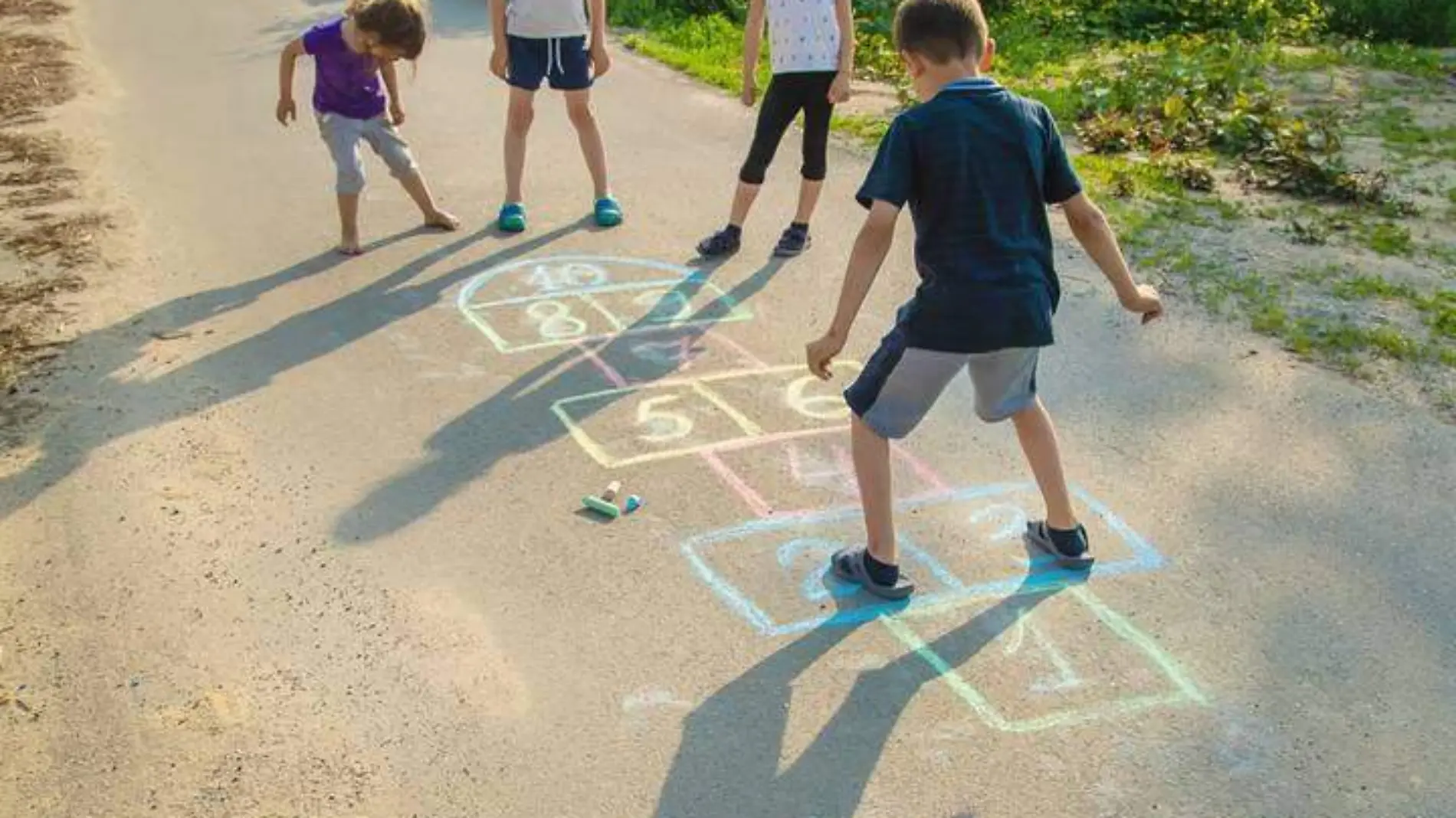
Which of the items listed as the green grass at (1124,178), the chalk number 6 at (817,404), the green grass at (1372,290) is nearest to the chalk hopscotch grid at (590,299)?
the chalk number 6 at (817,404)

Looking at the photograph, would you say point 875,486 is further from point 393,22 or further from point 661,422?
point 393,22

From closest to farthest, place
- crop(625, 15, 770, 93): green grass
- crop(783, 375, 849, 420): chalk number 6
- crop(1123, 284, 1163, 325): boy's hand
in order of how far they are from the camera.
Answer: crop(1123, 284, 1163, 325): boy's hand
crop(783, 375, 849, 420): chalk number 6
crop(625, 15, 770, 93): green grass

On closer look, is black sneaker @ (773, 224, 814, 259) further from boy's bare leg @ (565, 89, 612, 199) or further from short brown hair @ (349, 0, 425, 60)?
short brown hair @ (349, 0, 425, 60)

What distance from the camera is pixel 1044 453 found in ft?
11.8

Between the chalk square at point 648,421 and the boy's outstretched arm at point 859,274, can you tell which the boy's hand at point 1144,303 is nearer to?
the boy's outstretched arm at point 859,274

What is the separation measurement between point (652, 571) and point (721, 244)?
2710 mm

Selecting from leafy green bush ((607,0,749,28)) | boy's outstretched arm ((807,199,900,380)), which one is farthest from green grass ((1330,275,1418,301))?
leafy green bush ((607,0,749,28))

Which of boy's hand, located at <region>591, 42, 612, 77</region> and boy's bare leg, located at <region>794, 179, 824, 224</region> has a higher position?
boy's hand, located at <region>591, 42, 612, 77</region>

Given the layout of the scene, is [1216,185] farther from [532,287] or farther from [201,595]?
[201,595]

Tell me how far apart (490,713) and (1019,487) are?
1.89 m

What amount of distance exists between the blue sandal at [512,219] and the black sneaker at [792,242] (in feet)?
4.12

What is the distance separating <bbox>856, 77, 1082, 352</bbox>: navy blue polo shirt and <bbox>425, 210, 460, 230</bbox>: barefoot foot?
3522mm

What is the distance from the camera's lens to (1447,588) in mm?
3623

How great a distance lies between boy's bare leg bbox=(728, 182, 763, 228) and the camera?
6.03m
